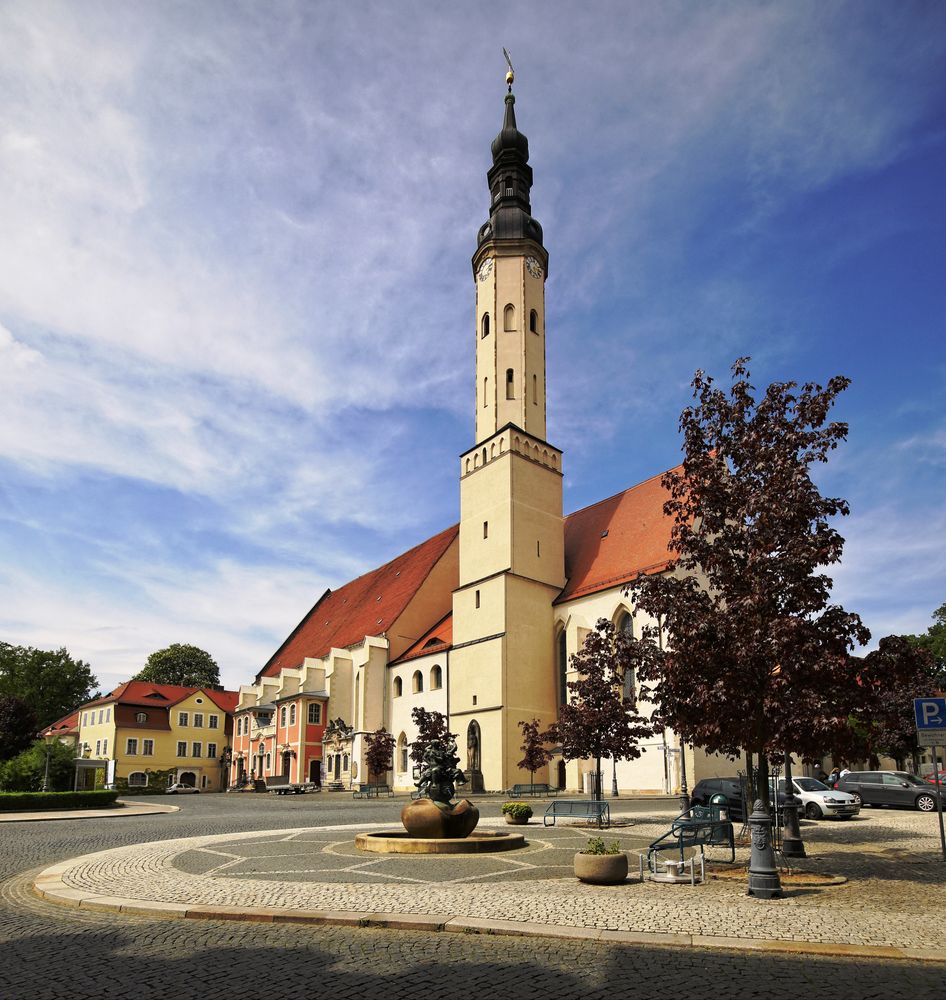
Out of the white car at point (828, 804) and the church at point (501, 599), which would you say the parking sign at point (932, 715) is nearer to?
the white car at point (828, 804)

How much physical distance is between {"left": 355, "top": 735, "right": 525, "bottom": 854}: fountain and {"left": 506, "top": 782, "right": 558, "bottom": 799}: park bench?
16.9 meters

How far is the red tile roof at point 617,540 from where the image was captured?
40344mm

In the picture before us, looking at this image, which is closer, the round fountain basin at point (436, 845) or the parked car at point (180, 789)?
→ the round fountain basin at point (436, 845)

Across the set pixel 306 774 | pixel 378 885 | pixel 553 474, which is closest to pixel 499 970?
pixel 378 885

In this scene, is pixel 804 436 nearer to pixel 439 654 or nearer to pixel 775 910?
pixel 775 910

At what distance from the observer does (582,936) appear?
25.4ft

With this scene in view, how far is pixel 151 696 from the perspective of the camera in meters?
68.2

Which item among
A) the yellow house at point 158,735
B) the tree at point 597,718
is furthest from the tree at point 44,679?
the tree at point 597,718

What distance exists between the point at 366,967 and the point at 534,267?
1796 inches

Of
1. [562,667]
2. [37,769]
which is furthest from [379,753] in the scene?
[37,769]

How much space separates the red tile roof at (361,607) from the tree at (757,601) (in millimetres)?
41196

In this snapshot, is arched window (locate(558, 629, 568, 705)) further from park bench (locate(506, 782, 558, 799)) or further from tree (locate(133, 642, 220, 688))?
tree (locate(133, 642, 220, 688))

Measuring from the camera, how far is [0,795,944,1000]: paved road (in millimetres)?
6145

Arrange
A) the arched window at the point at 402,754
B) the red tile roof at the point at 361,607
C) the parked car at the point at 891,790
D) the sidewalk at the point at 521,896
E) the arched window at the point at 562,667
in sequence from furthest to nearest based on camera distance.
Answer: the red tile roof at the point at 361,607 → the arched window at the point at 402,754 → the arched window at the point at 562,667 → the parked car at the point at 891,790 → the sidewalk at the point at 521,896
